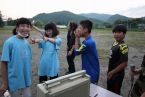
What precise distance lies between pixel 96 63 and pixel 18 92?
127cm

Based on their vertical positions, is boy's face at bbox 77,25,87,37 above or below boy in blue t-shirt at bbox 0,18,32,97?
Result: above

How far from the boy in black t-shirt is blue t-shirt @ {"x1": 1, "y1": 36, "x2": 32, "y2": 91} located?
4.67 ft

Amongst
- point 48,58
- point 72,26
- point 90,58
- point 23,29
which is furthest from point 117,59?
point 72,26

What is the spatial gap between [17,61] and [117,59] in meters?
1.65

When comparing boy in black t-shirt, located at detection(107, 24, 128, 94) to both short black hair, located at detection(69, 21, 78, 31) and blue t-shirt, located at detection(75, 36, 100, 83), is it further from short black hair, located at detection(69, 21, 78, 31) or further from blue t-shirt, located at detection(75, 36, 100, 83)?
short black hair, located at detection(69, 21, 78, 31)

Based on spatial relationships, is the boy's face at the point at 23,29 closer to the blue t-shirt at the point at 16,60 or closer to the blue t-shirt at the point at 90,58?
the blue t-shirt at the point at 16,60

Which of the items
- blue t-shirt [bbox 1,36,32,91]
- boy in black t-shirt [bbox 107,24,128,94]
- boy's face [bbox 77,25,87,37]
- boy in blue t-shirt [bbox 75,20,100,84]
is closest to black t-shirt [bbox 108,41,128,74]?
boy in black t-shirt [bbox 107,24,128,94]

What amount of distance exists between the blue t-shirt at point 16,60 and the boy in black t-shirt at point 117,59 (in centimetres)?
142

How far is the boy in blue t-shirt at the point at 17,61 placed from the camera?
120 inches

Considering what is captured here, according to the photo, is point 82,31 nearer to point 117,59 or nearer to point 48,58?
point 117,59

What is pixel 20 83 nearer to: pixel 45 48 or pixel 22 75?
pixel 22 75

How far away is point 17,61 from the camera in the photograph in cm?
313

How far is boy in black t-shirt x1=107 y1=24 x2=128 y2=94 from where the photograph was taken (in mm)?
3639

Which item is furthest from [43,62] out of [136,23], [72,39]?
[136,23]
